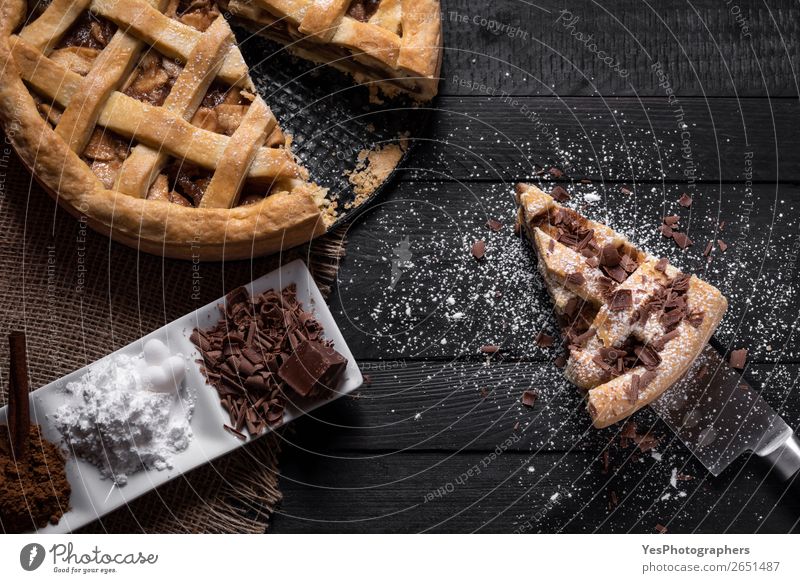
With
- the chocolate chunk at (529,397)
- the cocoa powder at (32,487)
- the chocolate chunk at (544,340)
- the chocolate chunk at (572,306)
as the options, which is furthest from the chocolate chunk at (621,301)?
the cocoa powder at (32,487)

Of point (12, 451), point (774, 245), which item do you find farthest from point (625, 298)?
point (12, 451)

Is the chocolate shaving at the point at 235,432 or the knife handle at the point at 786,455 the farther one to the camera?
the knife handle at the point at 786,455

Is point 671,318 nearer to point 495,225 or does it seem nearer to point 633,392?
point 633,392

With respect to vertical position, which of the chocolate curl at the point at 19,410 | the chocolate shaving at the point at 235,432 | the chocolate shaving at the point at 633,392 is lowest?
the chocolate curl at the point at 19,410

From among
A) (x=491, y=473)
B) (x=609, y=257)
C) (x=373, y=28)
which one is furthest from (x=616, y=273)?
(x=373, y=28)

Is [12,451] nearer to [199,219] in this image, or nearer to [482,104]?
[199,219]

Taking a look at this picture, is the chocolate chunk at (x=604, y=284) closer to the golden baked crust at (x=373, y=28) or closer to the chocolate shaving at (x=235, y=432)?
the golden baked crust at (x=373, y=28)
